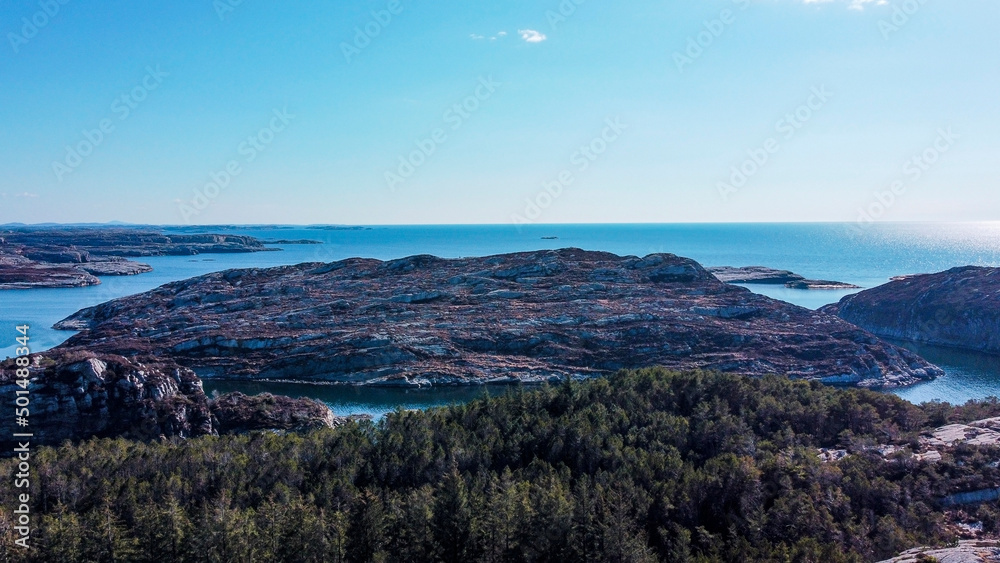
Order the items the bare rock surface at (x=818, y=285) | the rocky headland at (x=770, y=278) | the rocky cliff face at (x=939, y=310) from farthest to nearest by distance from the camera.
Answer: the rocky headland at (x=770, y=278)
the bare rock surface at (x=818, y=285)
the rocky cliff face at (x=939, y=310)

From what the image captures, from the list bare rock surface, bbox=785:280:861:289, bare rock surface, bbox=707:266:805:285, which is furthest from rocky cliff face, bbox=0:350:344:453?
bare rock surface, bbox=707:266:805:285

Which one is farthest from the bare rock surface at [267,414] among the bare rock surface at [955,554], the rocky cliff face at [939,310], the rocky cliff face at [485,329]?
the rocky cliff face at [939,310]

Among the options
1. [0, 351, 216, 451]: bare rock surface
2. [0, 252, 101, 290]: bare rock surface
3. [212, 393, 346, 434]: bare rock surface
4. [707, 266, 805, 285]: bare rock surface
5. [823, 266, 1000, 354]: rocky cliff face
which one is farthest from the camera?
[707, 266, 805, 285]: bare rock surface

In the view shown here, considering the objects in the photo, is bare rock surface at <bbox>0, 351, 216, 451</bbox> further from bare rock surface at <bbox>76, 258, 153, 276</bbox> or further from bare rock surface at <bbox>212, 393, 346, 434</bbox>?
bare rock surface at <bbox>76, 258, 153, 276</bbox>

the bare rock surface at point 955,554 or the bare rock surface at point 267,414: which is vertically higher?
the bare rock surface at point 955,554

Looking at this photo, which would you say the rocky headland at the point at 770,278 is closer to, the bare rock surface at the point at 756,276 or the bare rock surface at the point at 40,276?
the bare rock surface at the point at 756,276

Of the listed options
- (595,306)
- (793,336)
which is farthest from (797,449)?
(595,306)
